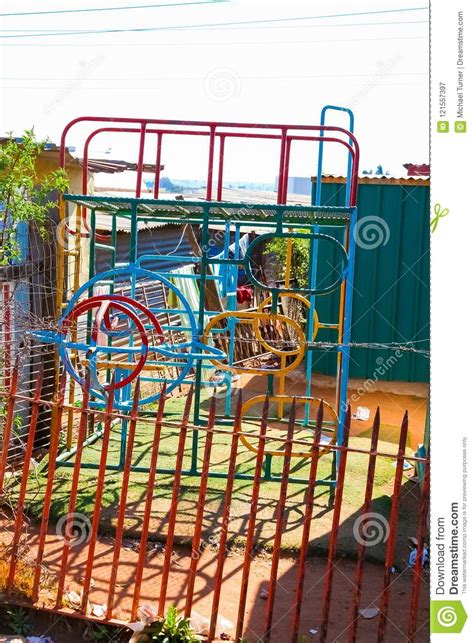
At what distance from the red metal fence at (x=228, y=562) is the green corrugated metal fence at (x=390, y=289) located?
5757 mm

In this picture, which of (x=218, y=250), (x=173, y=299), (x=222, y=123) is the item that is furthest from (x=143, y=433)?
(x=218, y=250)

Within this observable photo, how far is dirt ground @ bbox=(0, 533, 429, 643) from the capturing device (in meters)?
4.87

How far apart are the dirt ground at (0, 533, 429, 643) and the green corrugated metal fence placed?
6522 mm

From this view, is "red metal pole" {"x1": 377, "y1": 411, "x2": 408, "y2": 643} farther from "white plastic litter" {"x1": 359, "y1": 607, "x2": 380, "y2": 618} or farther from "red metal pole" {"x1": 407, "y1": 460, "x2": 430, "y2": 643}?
"white plastic litter" {"x1": 359, "y1": 607, "x2": 380, "y2": 618}

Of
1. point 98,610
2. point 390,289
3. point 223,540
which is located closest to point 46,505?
point 98,610

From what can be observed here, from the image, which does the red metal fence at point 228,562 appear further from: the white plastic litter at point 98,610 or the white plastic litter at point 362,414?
the white plastic litter at point 362,414

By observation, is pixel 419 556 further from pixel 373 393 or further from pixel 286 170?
pixel 373 393

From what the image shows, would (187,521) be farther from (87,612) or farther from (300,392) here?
(300,392)

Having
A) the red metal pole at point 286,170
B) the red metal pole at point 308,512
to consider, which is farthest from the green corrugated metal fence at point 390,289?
the red metal pole at point 308,512

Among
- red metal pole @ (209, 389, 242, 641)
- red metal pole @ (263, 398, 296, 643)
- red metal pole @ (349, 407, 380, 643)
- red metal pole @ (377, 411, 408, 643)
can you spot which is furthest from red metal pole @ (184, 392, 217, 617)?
red metal pole @ (377, 411, 408, 643)

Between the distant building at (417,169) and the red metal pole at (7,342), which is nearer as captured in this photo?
the red metal pole at (7,342)

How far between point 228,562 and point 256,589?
497 mm

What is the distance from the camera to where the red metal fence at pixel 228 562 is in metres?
4.35

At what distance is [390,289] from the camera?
12.3m
